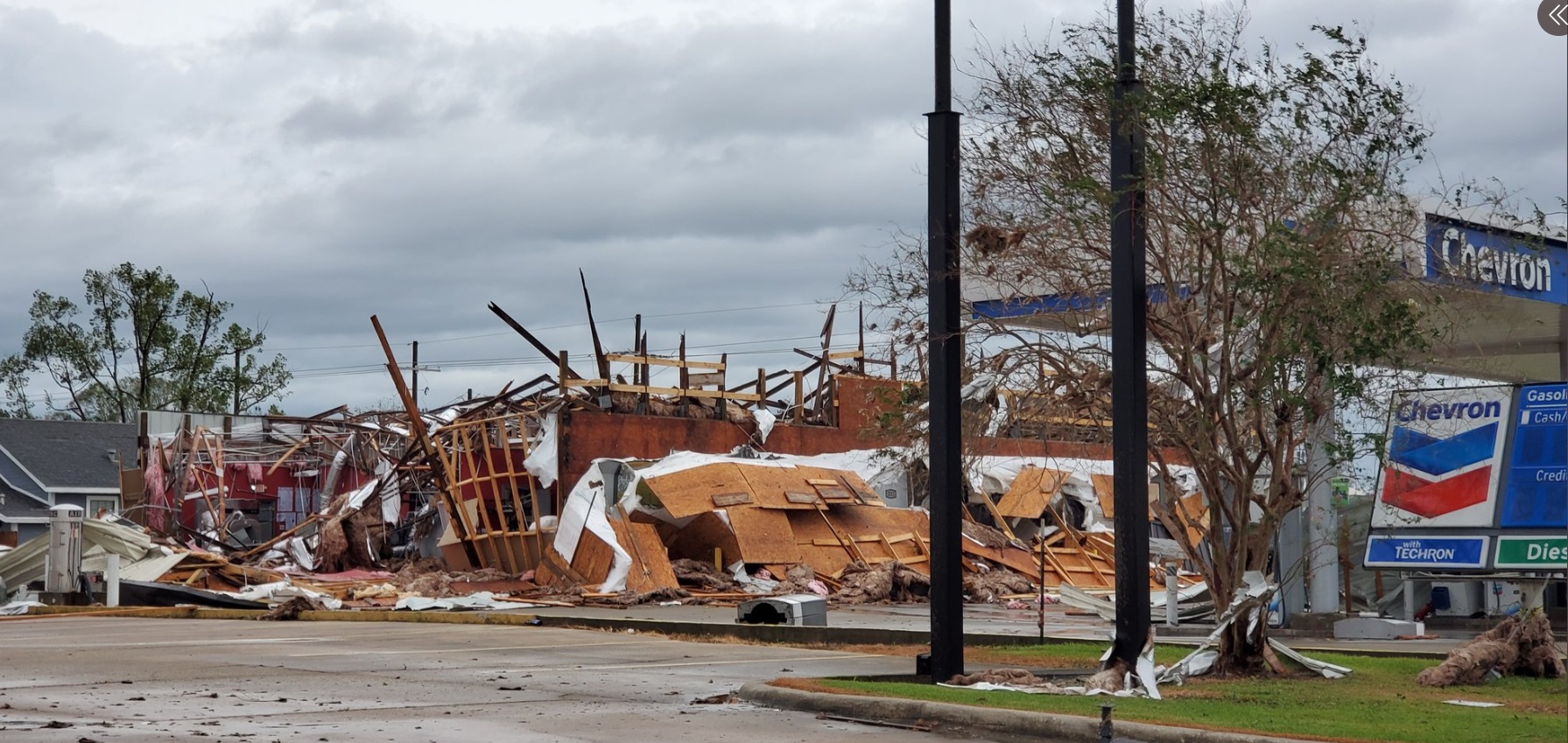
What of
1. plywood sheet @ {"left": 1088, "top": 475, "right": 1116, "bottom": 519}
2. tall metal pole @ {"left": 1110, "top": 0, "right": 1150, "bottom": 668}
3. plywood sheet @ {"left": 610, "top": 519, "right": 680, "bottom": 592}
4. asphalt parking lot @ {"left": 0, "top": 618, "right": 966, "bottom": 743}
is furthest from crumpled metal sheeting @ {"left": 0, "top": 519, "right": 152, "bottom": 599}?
tall metal pole @ {"left": 1110, "top": 0, "right": 1150, "bottom": 668}

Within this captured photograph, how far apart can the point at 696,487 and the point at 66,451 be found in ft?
122

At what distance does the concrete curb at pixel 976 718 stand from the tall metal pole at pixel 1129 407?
2.15 m

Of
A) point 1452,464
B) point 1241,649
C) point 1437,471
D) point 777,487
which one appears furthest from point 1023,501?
point 1241,649

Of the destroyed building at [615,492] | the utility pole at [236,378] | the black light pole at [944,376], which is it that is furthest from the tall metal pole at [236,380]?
the black light pole at [944,376]

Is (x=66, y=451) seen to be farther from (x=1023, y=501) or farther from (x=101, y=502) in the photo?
(x=1023, y=501)

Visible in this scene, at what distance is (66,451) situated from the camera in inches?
2346

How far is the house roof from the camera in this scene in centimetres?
5700

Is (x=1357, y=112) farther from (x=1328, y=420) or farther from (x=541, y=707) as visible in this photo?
(x=541, y=707)

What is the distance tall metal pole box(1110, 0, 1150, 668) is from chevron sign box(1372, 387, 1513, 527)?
6880 millimetres

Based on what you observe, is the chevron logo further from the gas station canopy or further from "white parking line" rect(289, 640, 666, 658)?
"white parking line" rect(289, 640, 666, 658)

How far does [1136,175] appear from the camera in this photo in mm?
12891

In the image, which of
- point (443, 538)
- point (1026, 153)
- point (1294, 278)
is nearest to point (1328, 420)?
point (1294, 278)

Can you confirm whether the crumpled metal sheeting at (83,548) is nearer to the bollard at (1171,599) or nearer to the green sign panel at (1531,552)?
the bollard at (1171,599)

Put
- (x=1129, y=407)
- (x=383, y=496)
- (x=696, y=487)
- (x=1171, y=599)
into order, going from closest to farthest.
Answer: (x=1129, y=407) < (x=1171, y=599) < (x=696, y=487) < (x=383, y=496)
